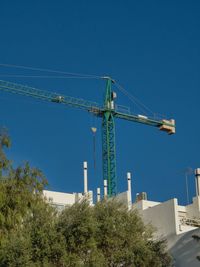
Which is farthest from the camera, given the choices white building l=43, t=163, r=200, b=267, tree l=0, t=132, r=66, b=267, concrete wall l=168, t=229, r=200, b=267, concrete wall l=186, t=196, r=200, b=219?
concrete wall l=186, t=196, r=200, b=219

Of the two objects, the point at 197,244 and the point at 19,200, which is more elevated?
the point at 19,200

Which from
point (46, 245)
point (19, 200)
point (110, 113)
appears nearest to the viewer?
point (46, 245)

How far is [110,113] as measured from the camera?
89875mm

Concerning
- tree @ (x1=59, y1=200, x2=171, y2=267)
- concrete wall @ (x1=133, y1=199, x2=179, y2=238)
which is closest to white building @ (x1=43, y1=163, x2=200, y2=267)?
concrete wall @ (x1=133, y1=199, x2=179, y2=238)

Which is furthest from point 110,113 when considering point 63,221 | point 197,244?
point 63,221

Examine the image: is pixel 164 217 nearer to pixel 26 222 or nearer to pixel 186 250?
pixel 186 250

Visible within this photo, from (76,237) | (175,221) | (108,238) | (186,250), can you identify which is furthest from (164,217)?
(76,237)

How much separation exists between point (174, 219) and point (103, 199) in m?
11.9

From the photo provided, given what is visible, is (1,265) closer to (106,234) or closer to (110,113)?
(106,234)

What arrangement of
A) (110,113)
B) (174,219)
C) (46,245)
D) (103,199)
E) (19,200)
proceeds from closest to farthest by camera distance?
1. (46,245)
2. (103,199)
3. (19,200)
4. (174,219)
5. (110,113)

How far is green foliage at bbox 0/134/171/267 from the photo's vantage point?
32.0 meters

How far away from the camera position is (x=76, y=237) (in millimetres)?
32625

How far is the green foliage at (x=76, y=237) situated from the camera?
32.0 metres

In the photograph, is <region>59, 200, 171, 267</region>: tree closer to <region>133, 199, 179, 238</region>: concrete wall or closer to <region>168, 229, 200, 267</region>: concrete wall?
<region>168, 229, 200, 267</region>: concrete wall
